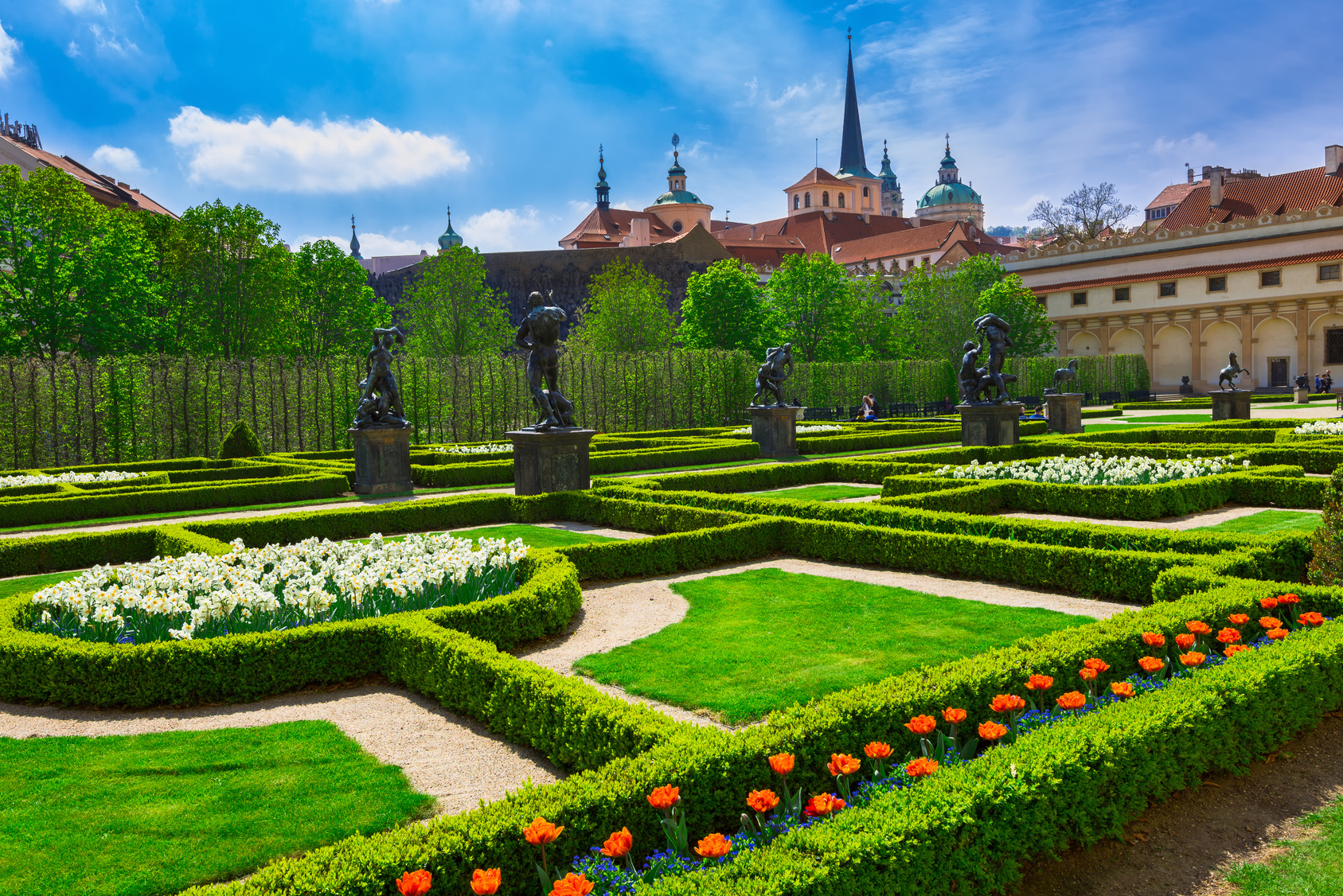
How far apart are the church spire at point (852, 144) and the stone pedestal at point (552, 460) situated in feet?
333

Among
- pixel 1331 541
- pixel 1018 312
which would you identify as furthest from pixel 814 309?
pixel 1331 541

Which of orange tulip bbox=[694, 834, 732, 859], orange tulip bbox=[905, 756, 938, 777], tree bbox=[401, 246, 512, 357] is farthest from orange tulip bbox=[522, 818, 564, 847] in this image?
tree bbox=[401, 246, 512, 357]

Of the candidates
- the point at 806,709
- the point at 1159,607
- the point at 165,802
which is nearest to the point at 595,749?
the point at 806,709

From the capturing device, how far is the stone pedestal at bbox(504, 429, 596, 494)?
44.0 ft

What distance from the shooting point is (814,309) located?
48906 millimetres

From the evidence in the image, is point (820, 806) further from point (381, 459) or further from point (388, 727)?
point (381, 459)

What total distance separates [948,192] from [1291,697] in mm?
128230

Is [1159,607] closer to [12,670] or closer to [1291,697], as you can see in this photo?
[1291,697]

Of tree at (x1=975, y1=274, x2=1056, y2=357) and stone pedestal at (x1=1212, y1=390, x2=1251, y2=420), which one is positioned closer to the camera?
stone pedestal at (x1=1212, y1=390, x2=1251, y2=420)

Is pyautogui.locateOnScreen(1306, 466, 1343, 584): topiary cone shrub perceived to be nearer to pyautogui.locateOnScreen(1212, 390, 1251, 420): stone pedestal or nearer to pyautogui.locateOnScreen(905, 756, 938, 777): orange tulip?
pyautogui.locateOnScreen(905, 756, 938, 777): orange tulip

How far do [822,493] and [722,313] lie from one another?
33.3m

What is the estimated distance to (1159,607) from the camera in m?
5.68

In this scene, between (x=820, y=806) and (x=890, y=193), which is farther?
(x=890, y=193)

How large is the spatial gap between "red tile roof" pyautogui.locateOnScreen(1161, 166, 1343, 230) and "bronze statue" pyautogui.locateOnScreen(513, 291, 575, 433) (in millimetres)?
56932
